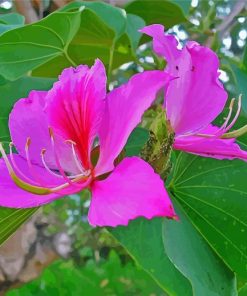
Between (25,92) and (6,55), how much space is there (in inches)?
1.6

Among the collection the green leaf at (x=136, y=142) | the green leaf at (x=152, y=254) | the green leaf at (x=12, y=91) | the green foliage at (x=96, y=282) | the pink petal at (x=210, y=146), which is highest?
the pink petal at (x=210, y=146)

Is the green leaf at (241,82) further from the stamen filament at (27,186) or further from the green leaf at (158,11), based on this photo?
the stamen filament at (27,186)

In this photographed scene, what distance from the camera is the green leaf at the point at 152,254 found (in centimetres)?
54

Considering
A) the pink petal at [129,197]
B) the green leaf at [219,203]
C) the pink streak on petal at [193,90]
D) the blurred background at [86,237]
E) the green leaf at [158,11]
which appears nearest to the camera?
the pink petal at [129,197]

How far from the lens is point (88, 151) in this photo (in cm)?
44

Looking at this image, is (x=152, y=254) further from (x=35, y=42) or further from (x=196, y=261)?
(x=35, y=42)

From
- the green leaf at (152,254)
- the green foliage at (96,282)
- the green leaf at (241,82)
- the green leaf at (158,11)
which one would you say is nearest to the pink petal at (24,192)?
the green leaf at (152,254)

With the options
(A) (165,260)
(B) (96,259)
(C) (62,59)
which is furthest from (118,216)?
(B) (96,259)

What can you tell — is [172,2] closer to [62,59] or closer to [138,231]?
[62,59]

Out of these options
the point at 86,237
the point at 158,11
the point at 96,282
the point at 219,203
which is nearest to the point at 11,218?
the point at 219,203

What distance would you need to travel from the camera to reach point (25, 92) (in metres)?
0.60

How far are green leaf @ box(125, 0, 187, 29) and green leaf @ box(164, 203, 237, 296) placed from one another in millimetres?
286

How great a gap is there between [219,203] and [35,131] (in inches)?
7.0

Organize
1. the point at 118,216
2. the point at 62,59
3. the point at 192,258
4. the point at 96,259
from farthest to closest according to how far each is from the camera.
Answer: the point at 96,259
the point at 62,59
the point at 192,258
the point at 118,216
